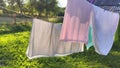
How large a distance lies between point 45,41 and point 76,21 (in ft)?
2.09

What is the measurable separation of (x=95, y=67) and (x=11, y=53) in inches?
105

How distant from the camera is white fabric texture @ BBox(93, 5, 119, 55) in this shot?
16.6ft

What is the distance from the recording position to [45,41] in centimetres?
516

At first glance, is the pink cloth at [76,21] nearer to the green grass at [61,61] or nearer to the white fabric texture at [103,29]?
the white fabric texture at [103,29]

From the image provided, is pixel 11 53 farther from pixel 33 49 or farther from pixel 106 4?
pixel 33 49

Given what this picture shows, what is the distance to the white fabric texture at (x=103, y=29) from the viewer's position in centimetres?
507

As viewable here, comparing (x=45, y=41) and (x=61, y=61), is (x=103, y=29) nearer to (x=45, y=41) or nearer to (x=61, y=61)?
(x=45, y=41)

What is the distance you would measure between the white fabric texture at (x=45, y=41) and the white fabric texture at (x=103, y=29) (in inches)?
22.9

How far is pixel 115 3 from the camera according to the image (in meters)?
9.38

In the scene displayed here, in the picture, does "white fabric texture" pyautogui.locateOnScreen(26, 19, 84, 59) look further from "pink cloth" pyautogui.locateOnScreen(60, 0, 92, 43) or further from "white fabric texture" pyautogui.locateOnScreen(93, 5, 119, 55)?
"white fabric texture" pyautogui.locateOnScreen(93, 5, 119, 55)

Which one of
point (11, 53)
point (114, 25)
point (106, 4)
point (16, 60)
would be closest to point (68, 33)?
point (114, 25)

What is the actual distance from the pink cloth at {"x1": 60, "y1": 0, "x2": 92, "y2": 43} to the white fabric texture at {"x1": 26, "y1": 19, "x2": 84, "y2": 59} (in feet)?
1.10

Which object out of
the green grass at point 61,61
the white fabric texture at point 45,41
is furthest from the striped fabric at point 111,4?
the white fabric texture at point 45,41

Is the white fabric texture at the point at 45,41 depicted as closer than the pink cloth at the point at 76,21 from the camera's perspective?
No
